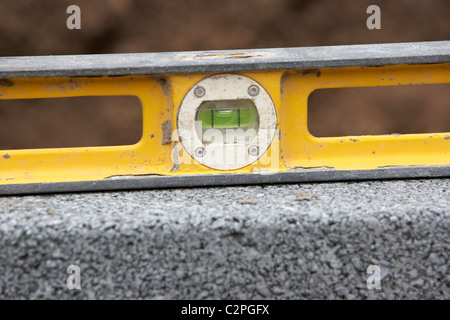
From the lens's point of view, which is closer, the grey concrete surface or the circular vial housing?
the grey concrete surface

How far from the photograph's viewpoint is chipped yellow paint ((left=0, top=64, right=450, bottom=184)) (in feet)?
4.01

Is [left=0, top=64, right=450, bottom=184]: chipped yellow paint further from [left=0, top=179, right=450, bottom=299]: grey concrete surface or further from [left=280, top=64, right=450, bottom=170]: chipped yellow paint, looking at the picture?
[left=0, top=179, right=450, bottom=299]: grey concrete surface

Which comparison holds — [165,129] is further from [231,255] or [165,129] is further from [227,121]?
[231,255]

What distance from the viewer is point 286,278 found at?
96cm

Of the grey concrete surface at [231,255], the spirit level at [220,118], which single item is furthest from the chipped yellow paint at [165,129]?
the grey concrete surface at [231,255]

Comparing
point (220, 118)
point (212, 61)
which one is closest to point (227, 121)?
point (220, 118)

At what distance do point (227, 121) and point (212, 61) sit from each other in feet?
0.61

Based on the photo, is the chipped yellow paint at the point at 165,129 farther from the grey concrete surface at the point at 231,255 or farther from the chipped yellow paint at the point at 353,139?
the grey concrete surface at the point at 231,255

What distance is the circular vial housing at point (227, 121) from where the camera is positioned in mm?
1229

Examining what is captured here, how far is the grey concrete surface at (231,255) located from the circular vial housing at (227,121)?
1.00 ft

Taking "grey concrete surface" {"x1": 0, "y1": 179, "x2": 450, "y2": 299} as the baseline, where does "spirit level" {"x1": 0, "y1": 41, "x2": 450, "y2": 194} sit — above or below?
above

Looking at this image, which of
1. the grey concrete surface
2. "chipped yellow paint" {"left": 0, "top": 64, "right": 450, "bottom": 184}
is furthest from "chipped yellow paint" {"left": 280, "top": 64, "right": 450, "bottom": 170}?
the grey concrete surface

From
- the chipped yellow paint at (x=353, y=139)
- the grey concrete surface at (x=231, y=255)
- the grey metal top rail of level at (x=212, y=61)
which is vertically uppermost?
the grey metal top rail of level at (x=212, y=61)

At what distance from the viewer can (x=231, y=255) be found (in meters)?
0.96
